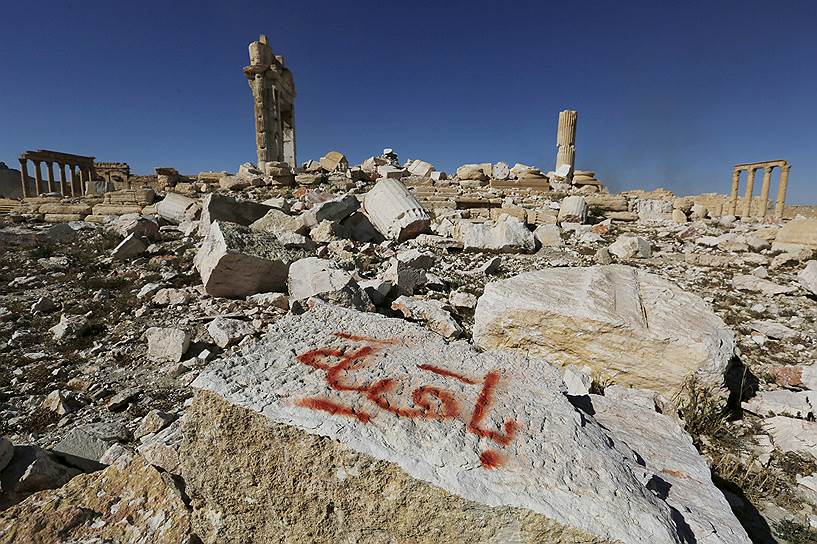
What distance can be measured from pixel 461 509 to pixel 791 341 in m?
3.99

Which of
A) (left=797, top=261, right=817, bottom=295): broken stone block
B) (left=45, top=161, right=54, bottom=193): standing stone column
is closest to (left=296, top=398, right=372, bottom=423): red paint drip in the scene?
(left=797, top=261, right=817, bottom=295): broken stone block

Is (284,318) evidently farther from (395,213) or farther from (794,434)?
(395,213)

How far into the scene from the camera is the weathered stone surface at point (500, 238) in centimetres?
638

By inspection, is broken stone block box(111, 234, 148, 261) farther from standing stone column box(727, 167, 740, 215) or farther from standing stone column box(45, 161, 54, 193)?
standing stone column box(45, 161, 54, 193)

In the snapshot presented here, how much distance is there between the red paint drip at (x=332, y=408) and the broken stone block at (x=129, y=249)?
220 inches

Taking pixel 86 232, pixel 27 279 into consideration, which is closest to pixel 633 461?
pixel 27 279

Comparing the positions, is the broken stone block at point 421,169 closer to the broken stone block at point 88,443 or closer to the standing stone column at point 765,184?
the standing stone column at point 765,184

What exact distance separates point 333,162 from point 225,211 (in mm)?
9442

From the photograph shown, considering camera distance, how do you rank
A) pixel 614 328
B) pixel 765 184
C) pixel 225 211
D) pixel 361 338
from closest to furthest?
pixel 361 338, pixel 614 328, pixel 225 211, pixel 765 184

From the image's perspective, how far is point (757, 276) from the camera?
202 inches

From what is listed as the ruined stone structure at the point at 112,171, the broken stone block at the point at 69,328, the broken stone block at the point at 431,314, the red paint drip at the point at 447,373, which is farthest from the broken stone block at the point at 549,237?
the ruined stone structure at the point at 112,171

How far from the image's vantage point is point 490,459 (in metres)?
1.28

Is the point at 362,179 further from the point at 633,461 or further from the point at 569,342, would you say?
the point at 633,461

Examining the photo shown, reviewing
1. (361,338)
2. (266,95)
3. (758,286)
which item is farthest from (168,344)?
(266,95)
